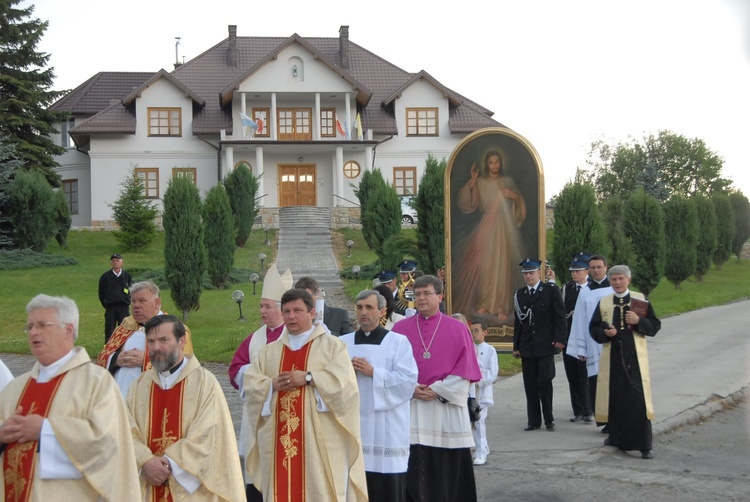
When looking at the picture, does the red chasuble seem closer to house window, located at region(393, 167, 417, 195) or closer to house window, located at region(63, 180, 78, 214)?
house window, located at region(393, 167, 417, 195)

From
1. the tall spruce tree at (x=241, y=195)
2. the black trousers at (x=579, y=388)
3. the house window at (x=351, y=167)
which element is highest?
the house window at (x=351, y=167)

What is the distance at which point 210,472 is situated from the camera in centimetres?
564

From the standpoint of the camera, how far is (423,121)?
4588 cm

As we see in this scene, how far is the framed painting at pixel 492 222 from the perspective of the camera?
1522 cm

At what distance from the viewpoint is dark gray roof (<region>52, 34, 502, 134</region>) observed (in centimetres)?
4381

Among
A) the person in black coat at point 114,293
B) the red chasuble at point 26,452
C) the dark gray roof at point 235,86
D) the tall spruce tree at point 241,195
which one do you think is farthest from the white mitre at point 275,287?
the dark gray roof at point 235,86

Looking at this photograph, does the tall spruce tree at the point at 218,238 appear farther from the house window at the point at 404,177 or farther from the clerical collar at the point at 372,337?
the clerical collar at the point at 372,337

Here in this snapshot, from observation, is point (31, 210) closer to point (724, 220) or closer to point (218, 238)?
point (218, 238)

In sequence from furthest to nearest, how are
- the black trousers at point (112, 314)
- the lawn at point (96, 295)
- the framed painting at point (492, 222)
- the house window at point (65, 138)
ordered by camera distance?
the house window at point (65, 138) < the lawn at point (96, 295) < the black trousers at point (112, 314) < the framed painting at point (492, 222)

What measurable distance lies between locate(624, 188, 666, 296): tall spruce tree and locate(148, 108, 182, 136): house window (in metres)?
24.1

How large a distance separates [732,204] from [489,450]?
32026 millimetres

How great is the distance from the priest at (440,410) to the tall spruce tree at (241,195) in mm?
28710

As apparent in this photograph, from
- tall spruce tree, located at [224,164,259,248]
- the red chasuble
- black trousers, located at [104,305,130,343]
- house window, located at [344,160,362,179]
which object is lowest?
black trousers, located at [104,305,130,343]

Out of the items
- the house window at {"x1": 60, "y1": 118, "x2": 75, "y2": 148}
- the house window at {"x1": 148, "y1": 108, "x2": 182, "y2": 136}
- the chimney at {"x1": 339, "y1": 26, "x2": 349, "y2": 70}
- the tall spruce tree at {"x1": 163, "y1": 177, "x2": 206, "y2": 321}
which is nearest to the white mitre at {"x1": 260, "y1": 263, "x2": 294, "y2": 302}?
the tall spruce tree at {"x1": 163, "y1": 177, "x2": 206, "y2": 321}
